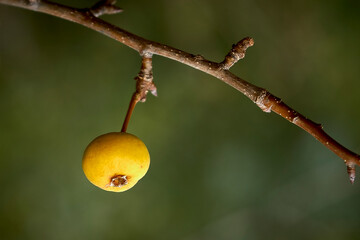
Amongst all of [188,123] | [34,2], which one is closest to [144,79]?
[34,2]

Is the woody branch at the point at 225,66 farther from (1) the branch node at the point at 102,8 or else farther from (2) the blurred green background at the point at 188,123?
(2) the blurred green background at the point at 188,123

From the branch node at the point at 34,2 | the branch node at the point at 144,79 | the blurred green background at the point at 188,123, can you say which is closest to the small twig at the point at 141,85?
the branch node at the point at 144,79

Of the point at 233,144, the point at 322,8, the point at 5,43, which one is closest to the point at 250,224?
the point at 233,144

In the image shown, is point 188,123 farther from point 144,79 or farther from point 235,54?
point 235,54

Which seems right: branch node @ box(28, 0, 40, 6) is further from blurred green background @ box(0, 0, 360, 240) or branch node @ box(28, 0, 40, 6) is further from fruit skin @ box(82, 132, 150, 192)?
blurred green background @ box(0, 0, 360, 240)

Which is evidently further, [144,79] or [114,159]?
[144,79]

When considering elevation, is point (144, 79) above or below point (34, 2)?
below
